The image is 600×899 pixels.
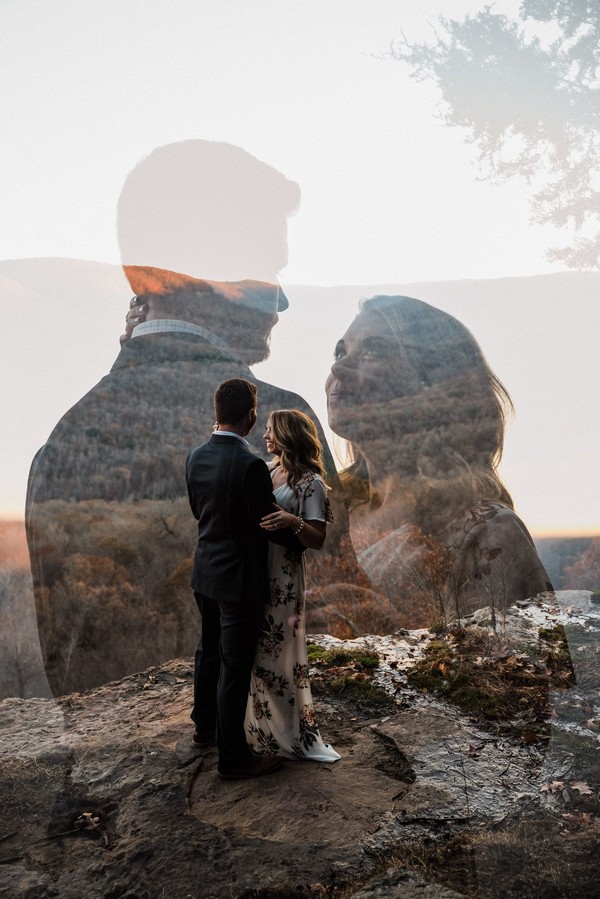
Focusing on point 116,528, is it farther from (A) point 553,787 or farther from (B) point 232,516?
(A) point 553,787

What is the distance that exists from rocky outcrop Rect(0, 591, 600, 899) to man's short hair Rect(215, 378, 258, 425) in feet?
5.62

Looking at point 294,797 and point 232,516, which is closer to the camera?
point 294,797

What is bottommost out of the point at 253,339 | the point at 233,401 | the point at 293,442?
the point at 293,442

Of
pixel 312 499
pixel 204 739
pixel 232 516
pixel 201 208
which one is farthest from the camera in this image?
pixel 201 208

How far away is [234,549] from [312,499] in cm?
45

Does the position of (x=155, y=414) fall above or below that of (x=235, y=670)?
above

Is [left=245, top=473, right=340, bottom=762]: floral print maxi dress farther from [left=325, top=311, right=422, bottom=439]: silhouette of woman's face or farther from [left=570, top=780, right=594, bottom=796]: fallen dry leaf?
[left=325, top=311, right=422, bottom=439]: silhouette of woman's face

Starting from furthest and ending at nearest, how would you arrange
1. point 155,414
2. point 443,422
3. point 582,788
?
point 443,422, point 155,414, point 582,788

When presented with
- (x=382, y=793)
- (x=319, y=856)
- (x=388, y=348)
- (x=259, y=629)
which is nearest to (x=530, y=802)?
(x=382, y=793)

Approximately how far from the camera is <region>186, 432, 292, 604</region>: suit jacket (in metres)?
2.94

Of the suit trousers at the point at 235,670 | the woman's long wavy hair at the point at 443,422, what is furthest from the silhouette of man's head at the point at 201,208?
the suit trousers at the point at 235,670

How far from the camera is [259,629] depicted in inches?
124

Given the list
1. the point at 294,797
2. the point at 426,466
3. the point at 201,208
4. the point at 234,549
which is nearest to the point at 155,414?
the point at 201,208

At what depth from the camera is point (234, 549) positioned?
299 centimetres
